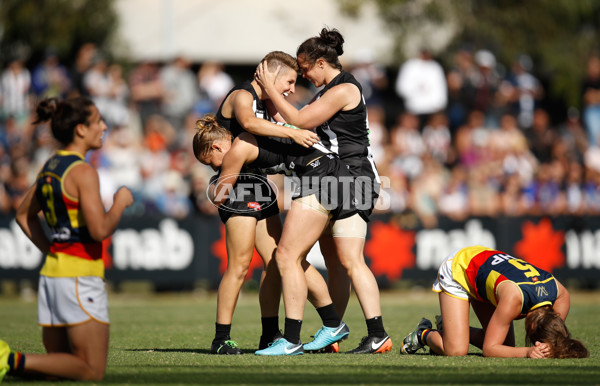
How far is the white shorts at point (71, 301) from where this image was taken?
5023mm

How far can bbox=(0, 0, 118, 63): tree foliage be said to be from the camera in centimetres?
1778

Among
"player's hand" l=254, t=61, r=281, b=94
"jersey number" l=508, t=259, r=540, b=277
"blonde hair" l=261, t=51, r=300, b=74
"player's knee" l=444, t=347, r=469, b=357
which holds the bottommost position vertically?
"player's knee" l=444, t=347, r=469, b=357

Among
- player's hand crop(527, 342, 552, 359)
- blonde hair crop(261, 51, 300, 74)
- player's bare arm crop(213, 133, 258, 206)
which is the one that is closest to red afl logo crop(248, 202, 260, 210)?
Result: player's bare arm crop(213, 133, 258, 206)

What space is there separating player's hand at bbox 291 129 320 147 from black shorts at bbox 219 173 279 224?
1.68 feet

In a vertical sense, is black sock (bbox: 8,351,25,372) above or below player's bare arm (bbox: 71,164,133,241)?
below

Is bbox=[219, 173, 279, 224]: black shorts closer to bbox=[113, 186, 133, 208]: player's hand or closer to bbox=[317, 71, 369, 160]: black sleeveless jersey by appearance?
bbox=[317, 71, 369, 160]: black sleeveless jersey

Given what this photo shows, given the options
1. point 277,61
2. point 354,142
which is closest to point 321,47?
point 277,61

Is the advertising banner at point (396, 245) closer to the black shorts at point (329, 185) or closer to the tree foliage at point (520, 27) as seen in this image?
the tree foliage at point (520, 27)

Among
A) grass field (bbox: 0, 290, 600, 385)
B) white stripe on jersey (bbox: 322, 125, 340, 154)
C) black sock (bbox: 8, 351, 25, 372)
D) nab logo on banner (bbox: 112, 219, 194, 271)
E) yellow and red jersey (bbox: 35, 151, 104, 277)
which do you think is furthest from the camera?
nab logo on banner (bbox: 112, 219, 194, 271)

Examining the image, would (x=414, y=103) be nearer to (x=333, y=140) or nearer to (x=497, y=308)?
(x=333, y=140)

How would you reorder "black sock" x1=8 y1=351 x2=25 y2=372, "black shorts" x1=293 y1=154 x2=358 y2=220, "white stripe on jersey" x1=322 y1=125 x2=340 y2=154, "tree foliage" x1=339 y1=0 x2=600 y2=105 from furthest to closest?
"tree foliage" x1=339 y1=0 x2=600 y2=105 < "white stripe on jersey" x1=322 y1=125 x2=340 y2=154 < "black shorts" x1=293 y1=154 x2=358 y2=220 < "black sock" x1=8 y1=351 x2=25 y2=372

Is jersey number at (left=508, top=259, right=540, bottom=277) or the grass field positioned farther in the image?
jersey number at (left=508, top=259, right=540, bottom=277)

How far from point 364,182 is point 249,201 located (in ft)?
3.17

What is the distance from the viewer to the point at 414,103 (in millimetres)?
17438
